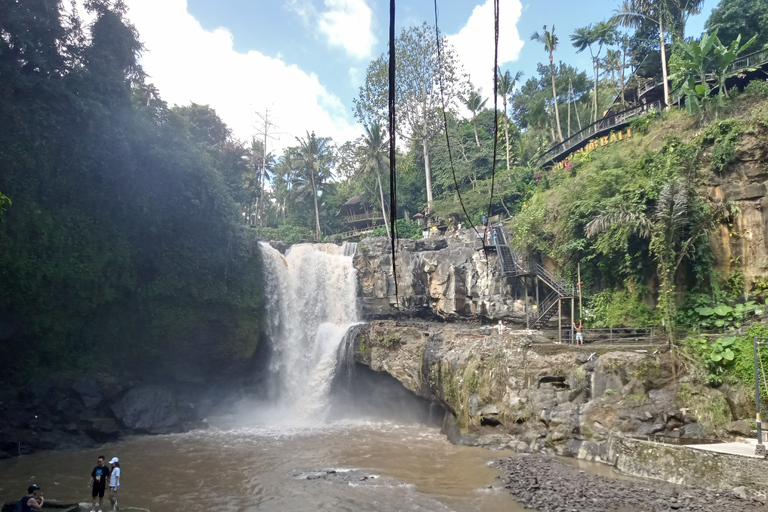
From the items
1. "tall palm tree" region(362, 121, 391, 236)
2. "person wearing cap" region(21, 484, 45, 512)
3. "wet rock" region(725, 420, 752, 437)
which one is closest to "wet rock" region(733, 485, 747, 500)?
"wet rock" region(725, 420, 752, 437)

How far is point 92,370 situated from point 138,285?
390 cm

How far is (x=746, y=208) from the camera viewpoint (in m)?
17.5

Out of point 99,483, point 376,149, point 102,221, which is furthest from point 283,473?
point 376,149

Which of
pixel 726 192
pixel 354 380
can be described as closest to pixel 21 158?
pixel 354 380

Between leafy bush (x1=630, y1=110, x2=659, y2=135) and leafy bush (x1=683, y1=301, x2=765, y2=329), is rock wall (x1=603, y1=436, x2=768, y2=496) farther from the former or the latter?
leafy bush (x1=630, y1=110, x2=659, y2=135)

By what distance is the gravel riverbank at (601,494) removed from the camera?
33.0ft

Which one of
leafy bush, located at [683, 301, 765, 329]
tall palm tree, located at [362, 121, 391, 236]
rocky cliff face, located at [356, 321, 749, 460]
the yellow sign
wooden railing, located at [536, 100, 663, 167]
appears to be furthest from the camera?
tall palm tree, located at [362, 121, 391, 236]

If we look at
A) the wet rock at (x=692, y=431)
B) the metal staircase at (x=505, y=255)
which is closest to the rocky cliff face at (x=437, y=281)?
the metal staircase at (x=505, y=255)

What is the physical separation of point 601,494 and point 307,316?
1769cm

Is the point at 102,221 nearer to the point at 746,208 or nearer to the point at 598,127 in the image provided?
the point at 746,208

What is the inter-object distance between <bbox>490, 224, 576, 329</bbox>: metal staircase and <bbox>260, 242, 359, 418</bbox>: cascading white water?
8395 mm

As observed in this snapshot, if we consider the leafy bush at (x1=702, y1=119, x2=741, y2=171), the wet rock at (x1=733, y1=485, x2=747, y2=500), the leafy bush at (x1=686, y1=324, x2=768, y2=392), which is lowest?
the wet rock at (x1=733, y1=485, x2=747, y2=500)

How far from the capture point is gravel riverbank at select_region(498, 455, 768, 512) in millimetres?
10062

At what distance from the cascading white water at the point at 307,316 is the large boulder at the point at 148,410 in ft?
17.7
